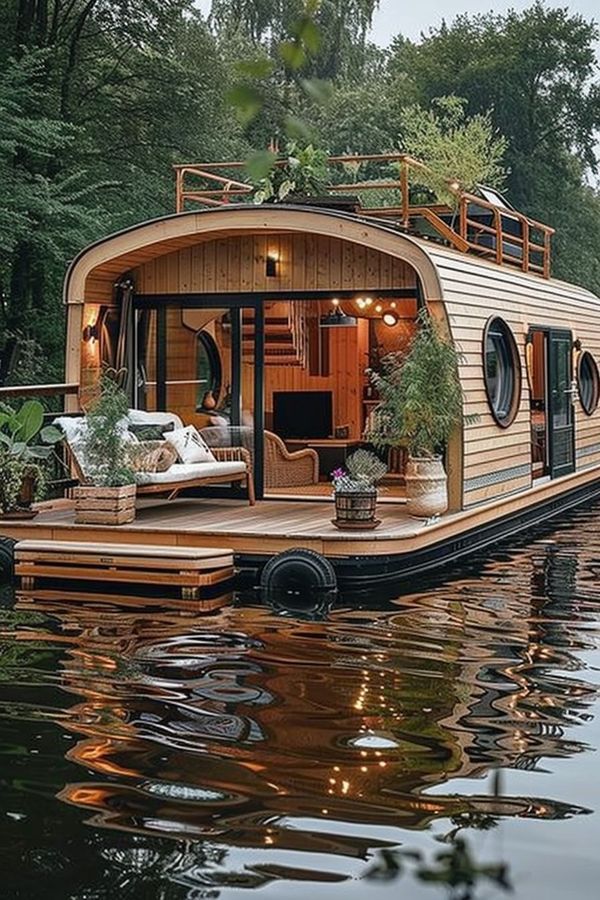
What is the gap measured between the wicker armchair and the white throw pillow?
1.21 metres

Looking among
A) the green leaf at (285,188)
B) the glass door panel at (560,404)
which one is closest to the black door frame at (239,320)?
the green leaf at (285,188)

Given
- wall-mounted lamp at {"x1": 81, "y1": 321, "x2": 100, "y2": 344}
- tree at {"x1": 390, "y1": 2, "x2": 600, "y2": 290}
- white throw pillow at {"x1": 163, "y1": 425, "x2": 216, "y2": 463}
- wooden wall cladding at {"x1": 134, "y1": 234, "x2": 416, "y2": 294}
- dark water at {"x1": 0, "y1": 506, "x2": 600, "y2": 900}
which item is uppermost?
tree at {"x1": 390, "y1": 2, "x2": 600, "y2": 290}

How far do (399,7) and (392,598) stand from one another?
22.2 feet

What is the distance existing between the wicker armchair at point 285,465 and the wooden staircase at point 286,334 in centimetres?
149

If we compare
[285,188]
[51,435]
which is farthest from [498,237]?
[51,435]

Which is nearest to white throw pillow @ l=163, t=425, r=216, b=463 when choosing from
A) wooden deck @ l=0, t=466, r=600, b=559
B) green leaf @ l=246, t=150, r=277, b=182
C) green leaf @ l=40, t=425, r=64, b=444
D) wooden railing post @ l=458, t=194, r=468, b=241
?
wooden deck @ l=0, t=466, r=600, b=559

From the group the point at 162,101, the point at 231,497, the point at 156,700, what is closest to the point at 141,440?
the point at 231,497

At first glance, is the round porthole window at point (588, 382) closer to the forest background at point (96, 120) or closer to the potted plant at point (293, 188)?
the forest background at point (96, 120)

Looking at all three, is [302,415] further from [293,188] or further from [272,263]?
[272,263]

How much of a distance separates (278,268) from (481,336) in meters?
1.89

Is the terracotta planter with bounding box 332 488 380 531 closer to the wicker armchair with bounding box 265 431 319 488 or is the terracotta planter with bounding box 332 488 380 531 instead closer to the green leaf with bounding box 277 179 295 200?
the wicker armchair with bounding box 265 431 319 488

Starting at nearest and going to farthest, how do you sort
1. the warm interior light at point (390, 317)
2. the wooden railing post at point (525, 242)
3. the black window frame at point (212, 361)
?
1. the black window frame at point (212, 361)
2. the wooden railing post at point (525, 242)
3. the warm interior light at point (390, 317)

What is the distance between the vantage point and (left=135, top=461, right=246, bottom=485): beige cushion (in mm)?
9391

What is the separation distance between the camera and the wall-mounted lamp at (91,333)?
1091 cm
